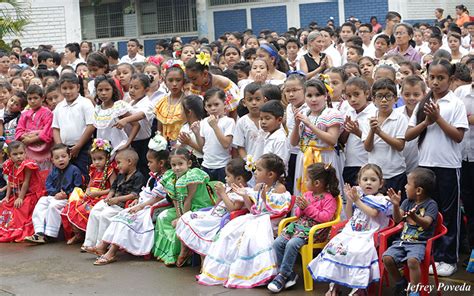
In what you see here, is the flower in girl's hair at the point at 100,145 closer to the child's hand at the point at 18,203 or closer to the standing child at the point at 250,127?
the child's hand at the point at 18,203

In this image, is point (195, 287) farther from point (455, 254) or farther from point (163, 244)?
point (455, 254)

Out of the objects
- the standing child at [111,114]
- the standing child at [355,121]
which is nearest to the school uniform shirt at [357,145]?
the standing child at [355,121]

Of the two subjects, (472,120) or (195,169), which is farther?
(195,169)

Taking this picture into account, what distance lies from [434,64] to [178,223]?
8.72 ft

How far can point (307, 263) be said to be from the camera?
635 cm

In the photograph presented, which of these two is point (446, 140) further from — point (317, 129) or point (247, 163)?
point (247, 163)

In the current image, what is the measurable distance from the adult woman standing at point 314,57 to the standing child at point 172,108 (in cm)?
245

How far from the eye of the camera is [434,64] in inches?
257

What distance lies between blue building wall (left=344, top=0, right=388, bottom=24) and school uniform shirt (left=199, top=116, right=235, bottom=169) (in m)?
A: 16.9

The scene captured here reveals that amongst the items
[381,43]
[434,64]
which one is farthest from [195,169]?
[381,43]

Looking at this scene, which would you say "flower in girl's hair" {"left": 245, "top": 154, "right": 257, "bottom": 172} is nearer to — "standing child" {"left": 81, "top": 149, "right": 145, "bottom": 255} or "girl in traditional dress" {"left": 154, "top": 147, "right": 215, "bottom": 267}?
"girl in traditional dress" {"left": 154, "top": 147, "right": 215, "bottom": 267}

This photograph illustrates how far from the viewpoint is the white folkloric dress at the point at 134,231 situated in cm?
760

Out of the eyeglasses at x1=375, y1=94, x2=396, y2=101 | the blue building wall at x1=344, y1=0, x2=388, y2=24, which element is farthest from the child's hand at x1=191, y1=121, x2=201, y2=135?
the blue building wall at x1=344, y1=0, x2=388, y2=24

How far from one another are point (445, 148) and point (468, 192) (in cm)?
69
